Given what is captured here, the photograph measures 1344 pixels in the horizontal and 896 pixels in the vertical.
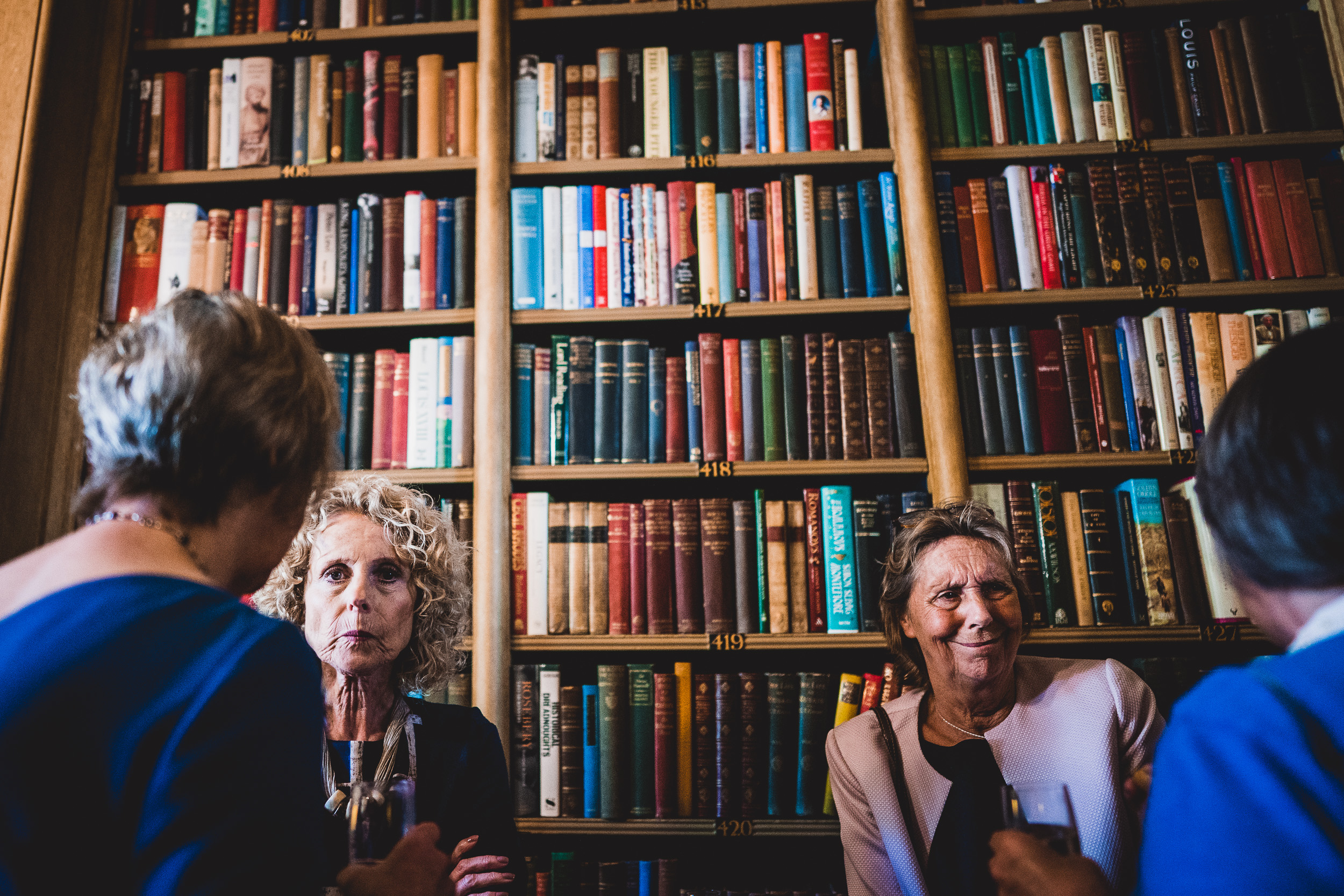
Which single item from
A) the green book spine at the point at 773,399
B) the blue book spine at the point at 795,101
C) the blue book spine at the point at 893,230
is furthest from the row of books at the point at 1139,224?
the green book spine at the point at 773,399

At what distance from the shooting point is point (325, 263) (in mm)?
2125

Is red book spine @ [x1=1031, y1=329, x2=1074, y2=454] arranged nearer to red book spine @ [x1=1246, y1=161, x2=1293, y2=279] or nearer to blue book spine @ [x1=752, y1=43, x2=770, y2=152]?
red book spine @ [x1=1246, y1=161, x2=1293, y2=279]

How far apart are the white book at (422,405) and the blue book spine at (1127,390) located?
1.70m

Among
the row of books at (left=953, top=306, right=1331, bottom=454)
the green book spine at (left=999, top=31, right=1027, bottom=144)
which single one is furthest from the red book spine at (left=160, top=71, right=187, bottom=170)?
the green book spine at (left=999, top=31, right=1027, bottom=144)

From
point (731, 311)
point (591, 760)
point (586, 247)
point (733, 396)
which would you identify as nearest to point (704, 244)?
point (731, 311)

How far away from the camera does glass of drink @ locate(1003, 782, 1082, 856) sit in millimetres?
834

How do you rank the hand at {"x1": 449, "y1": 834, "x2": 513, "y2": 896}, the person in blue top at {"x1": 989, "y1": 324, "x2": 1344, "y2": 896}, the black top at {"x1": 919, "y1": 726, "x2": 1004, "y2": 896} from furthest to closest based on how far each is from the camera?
the black top at {"x1": 919, "y1": 726, "x2": 1004, "y2": 896}
the hand at {"x1": 449, "y1": 834, "x2": 513, "y2": 896}
the person in blue top at {"x1": 989, "y1": 324, "x2": 1344, "y2": 896}

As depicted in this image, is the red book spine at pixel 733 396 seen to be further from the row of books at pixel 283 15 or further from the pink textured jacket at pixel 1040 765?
the row of books at pixel 283 15

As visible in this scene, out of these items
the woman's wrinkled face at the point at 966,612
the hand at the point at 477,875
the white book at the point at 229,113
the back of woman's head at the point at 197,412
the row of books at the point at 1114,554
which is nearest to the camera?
the back of woman's head at the point at 197,412

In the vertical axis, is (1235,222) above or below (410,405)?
above

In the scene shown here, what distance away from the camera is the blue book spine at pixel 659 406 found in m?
2.01

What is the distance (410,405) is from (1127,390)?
1784 mm

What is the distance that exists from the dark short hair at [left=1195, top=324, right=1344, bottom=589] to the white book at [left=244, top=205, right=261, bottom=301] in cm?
211

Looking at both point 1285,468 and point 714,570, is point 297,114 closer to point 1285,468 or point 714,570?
point 714,570
